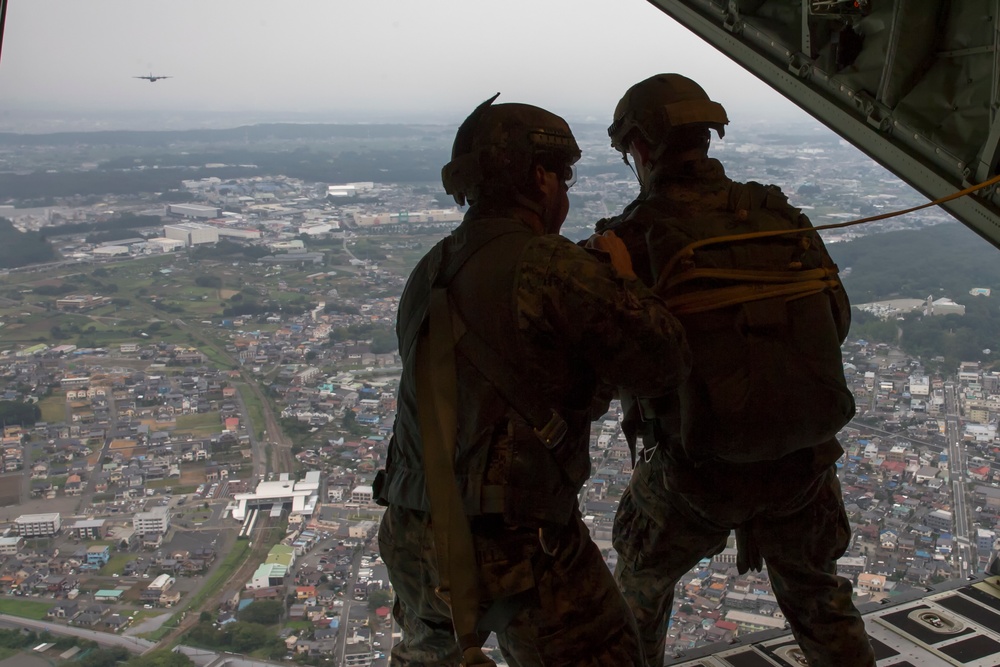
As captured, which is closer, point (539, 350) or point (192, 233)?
point (539, 350)

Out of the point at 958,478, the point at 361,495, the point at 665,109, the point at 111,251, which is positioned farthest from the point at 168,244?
the point at 958,478

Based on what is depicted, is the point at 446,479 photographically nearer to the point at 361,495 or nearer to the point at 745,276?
the point at 745,276

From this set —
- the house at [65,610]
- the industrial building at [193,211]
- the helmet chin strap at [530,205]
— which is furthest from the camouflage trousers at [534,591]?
the industrial building at [193,211]

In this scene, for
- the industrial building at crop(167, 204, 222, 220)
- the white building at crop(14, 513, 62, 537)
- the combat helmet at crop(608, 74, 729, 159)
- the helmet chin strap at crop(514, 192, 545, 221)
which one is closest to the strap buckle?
the helmet chin strap at crop(514, 192, 545, 221)

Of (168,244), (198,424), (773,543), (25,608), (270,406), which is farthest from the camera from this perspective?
(168,244)

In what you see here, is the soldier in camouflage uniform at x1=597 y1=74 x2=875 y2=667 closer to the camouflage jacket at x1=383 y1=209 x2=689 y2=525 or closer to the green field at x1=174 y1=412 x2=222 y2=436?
the camouflage jacket at x1=383 y1=209 x2=689 y2=525

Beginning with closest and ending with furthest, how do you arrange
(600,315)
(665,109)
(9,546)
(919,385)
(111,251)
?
(600,315)
(665,109)
(9,546)
(919,385)
(111,251)

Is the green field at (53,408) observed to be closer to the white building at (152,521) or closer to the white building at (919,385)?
the white building at (152,521)

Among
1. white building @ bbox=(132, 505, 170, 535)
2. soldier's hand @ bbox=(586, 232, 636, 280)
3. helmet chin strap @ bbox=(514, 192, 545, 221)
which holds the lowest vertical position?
white building @ bbox=(132, 505, 170, 535)
